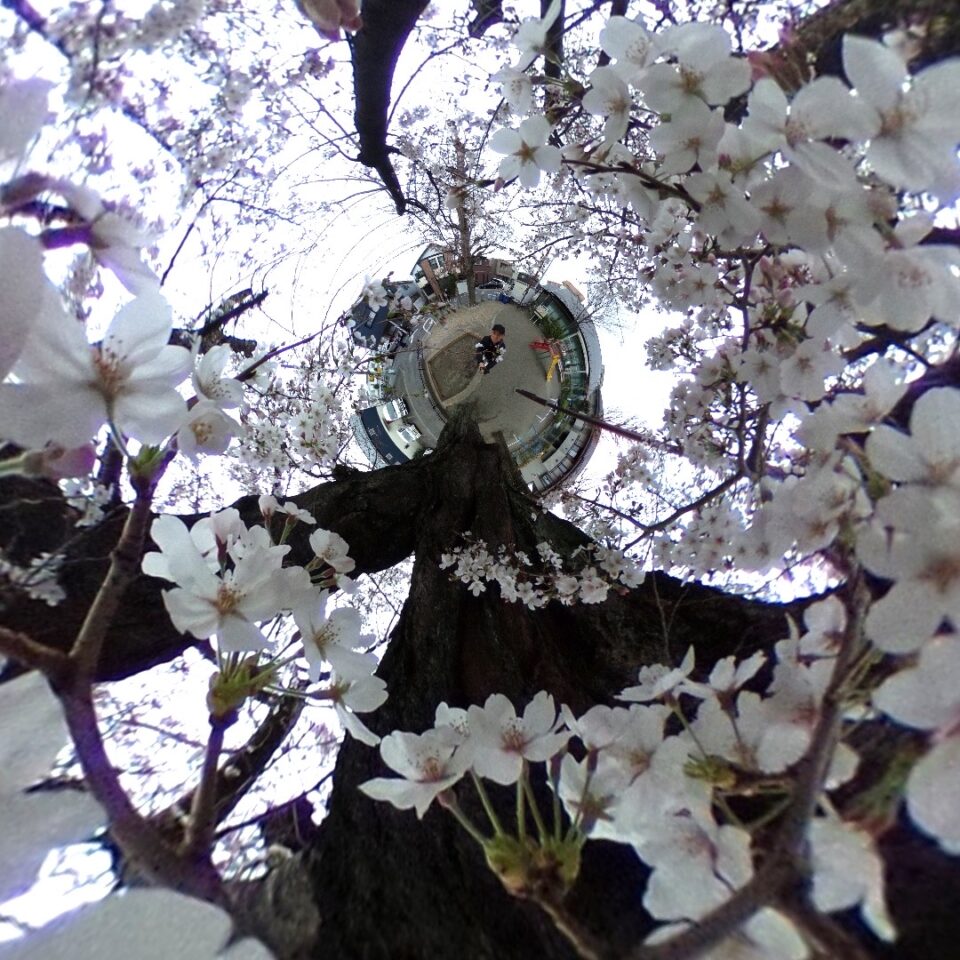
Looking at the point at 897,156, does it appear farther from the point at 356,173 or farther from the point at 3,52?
the point at 356,173

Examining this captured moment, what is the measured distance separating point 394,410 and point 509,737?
3743 millimetres

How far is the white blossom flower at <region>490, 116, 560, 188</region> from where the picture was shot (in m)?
1.15

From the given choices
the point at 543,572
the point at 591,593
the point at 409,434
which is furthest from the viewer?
the point at 409,434

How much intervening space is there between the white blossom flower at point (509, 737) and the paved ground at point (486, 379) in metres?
3.44

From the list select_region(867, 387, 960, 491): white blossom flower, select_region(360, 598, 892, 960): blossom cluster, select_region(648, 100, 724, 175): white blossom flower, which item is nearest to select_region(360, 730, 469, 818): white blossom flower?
select_region(360, 598, 892, 960): blossom cluster

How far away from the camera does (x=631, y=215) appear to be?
7.54ft

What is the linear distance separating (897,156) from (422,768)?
30.4 inches

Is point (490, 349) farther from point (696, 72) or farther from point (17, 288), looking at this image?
point (17, 288)

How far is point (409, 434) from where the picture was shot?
4.51 m

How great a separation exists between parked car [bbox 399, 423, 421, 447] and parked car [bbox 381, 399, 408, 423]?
0.39 feet

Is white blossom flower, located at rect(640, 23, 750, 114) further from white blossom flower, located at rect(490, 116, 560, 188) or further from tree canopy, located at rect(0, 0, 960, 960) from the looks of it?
white blossom flower, located at rect(490, 116, 560, 188)

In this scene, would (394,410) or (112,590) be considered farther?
→ (394,410)

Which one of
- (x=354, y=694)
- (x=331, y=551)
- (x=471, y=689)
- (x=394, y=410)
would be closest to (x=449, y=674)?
(x=471, y=689)

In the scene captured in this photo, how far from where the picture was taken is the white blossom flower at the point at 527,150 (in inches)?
45.1
